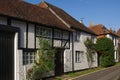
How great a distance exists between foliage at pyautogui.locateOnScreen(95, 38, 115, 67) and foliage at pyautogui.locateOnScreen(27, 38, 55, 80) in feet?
56.5

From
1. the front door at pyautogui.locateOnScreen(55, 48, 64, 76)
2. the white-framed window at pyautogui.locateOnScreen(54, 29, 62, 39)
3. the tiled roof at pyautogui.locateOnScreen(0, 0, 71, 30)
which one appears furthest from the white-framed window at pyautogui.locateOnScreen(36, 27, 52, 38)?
the front door at pyautogui.locateOnScreen(55, 48, 64, 76)

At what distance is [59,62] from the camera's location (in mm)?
23875

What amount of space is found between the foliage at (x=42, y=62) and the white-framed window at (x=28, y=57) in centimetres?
56

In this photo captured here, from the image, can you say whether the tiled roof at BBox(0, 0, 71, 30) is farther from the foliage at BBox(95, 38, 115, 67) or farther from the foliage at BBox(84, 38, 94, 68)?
the foliage at BBox(95, 38, 115, 67)

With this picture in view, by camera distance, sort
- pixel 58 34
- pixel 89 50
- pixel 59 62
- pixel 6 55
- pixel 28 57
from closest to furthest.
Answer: pixel 6 55 → pixel 28 57 → pixel 58 34 → pixel 59 62 → pixel 89 50

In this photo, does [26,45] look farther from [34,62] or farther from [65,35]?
[65,35]

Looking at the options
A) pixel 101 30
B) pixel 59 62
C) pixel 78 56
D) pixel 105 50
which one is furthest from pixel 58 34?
pixel 101 30

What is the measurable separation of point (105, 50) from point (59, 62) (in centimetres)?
1387

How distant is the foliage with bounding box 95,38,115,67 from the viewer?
3513 cm

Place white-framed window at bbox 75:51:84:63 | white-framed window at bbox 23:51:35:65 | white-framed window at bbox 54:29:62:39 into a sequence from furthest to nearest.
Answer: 1. white-framed window at bbox 75:51:84:63
2. white-framed window at bbox 54:29:62:39
3. white-framed window at bbox 23:51:35:65

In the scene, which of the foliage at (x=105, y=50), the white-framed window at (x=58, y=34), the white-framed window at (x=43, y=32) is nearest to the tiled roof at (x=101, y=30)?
the foliage at (x=105, y=50)

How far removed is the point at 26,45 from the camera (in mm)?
18562

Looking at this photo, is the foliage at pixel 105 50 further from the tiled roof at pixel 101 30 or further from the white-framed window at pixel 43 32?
the white-framed window at pixel 43 32

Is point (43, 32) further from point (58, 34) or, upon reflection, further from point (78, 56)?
point (78, 56)
